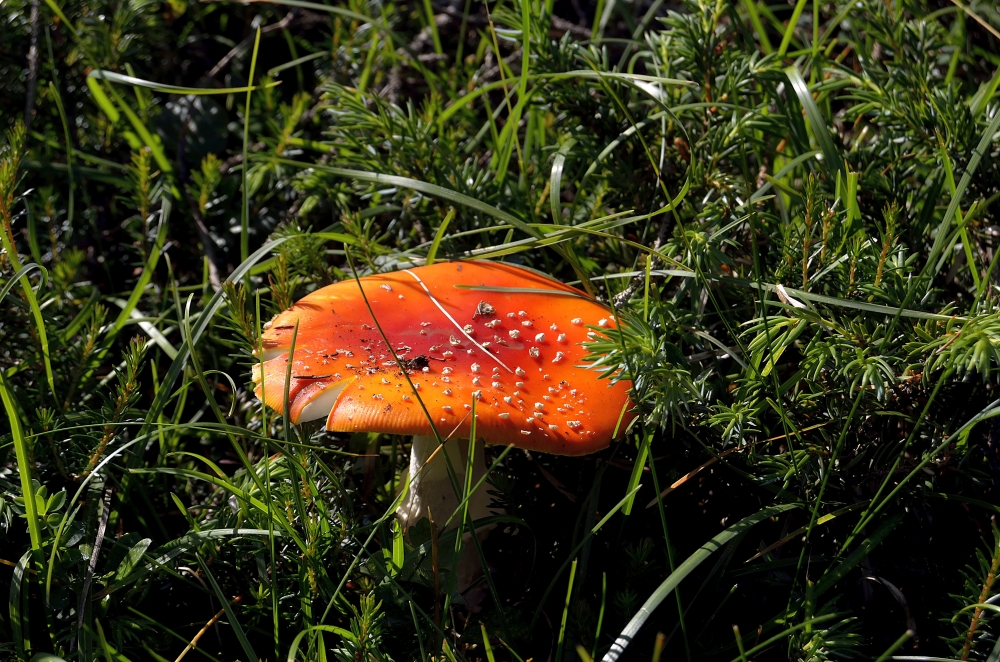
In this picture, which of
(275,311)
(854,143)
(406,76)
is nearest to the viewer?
(275,311)

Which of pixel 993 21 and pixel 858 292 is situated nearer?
pixel 858 292

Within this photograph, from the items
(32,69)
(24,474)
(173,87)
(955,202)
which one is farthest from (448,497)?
(32,69)

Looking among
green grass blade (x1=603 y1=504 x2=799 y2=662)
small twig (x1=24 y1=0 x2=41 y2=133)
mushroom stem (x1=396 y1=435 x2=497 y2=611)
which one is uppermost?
small twig (x1=24 y1=0 x2=41 y2=133)

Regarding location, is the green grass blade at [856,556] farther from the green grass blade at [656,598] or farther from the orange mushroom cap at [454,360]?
the orange mushroom cap at [454,360]

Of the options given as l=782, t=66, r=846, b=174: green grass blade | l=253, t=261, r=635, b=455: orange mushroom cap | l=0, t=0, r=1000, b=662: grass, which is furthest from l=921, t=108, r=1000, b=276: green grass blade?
l=253, t=261, r=635, b=455: orange mushroom cap

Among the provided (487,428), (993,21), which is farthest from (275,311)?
(993,21)

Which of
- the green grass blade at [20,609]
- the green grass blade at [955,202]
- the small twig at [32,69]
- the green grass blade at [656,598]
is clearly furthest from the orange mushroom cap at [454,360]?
the small twig at [32,69]

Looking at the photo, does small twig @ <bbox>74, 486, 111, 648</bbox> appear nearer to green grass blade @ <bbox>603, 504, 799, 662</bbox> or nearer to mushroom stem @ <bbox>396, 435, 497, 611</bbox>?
mushroom stem @ <bbox>396, 435, 497, 611</bbox>

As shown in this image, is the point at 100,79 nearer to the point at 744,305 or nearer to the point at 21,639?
the point at 21,639

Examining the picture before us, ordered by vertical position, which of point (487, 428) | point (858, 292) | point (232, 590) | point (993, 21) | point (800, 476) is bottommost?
point (232, 590)

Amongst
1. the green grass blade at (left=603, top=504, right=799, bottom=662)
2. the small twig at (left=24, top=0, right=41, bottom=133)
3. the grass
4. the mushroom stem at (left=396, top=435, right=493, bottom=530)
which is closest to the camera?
the green grass blade at (left=603, top=504, right=799, bottom=662)
